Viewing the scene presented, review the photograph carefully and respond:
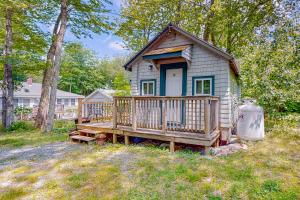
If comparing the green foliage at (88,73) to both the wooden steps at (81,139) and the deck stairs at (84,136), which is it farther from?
the wooden steps at (81,139)

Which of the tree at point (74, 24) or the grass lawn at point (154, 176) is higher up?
the tree at point (74, 24)

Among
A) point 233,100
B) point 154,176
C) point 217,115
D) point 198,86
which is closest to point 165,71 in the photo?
point 198,86

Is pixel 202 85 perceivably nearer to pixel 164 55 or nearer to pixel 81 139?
pixel 164 55

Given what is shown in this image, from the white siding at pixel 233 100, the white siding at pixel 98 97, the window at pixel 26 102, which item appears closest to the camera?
the white siding at pixel 233 100

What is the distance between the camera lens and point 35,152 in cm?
586

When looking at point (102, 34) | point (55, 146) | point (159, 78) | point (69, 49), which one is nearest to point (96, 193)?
point (55, 146)

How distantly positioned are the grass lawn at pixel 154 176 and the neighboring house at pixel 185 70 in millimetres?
2401

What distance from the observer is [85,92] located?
127ft

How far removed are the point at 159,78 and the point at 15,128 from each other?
8895 millimetres

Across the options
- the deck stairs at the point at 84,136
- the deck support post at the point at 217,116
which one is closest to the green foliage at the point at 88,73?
the deck stairs at the point at 84,136

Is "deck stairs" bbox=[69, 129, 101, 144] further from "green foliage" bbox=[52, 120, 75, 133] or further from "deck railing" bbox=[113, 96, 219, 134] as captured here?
"green foliage" bbox=[52, 120, 75, 133]

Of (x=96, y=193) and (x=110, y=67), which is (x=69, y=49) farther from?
(x=110, y=67)

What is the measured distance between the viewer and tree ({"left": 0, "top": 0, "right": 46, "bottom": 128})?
10438 mm

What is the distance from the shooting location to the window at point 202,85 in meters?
7.11
